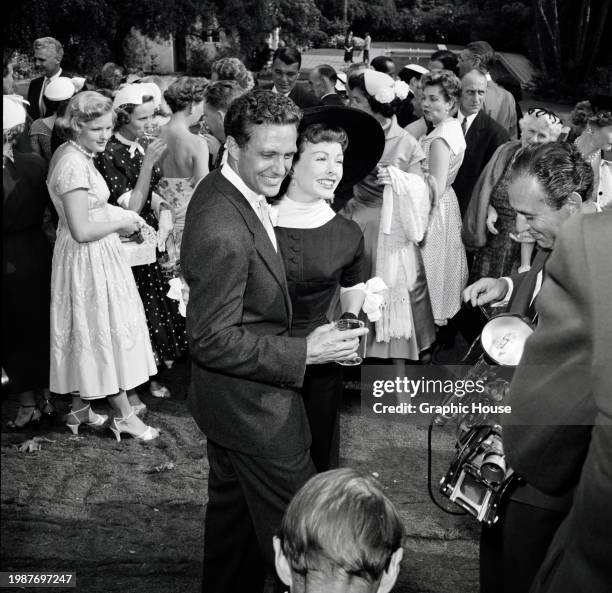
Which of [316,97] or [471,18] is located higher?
[471,18]

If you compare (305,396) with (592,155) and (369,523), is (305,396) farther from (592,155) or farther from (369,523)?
(592,155)

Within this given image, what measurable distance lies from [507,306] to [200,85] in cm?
268

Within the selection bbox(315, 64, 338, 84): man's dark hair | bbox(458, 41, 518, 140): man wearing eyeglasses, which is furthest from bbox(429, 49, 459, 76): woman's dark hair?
bbox(315, 64, 338, 84): man's dark hair

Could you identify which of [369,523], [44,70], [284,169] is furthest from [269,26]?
[369,523]

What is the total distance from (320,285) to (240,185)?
23.0 inches

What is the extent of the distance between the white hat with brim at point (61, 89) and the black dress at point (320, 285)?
2666mm

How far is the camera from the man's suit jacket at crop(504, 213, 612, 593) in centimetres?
115

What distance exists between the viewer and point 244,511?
2.22 metres

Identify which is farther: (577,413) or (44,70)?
(44,70)

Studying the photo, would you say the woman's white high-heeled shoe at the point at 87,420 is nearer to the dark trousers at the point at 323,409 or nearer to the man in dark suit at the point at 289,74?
the dark trousers at the point at 323,409

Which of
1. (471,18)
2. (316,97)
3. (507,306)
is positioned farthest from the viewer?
(316,97)

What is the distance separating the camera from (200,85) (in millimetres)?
4348

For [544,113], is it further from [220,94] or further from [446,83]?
[220,94]

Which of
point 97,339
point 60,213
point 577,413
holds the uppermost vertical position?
point 577,413
